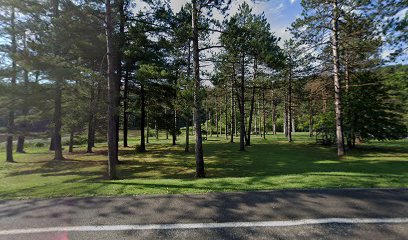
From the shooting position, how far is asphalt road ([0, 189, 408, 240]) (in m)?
3.94

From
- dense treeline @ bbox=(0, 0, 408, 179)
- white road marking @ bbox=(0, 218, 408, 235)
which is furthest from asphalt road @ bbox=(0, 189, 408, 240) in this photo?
dense treeline @ bbox=(0, 0, 408, 179)

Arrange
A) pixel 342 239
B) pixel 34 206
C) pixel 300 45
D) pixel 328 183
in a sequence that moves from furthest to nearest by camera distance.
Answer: pixel 300 45 < pixel 328 183 < pixel 34 206 < pixel 342 239

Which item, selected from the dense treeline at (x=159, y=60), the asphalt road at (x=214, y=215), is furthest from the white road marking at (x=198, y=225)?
the dense treeline at (x=159, y=60)

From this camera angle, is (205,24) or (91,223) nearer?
(91,223)

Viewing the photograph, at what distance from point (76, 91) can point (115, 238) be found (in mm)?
16535

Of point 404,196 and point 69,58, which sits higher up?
point 69,58

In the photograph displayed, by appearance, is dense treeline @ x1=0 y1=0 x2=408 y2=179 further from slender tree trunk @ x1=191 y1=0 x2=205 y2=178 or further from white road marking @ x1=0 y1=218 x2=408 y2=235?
white road marking @ x1=0 y1=218 x2=408 y2=235

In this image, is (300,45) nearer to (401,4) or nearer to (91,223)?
(401,4)

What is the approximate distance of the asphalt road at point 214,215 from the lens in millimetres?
3943

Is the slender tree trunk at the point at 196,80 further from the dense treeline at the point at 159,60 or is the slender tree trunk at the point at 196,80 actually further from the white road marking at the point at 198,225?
the white road marking at the point at 198,225

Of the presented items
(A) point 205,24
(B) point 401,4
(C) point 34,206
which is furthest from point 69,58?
(B) point 401,4

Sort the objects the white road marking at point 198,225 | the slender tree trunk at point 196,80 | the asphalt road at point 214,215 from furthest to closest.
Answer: the slender tree trunk at point 196,80 < the white road marking at point 198,225 < the asphalt road at point 214,215

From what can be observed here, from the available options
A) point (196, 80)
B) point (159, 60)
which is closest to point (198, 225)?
point (196, 80)

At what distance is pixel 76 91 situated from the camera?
1792 centimetres
